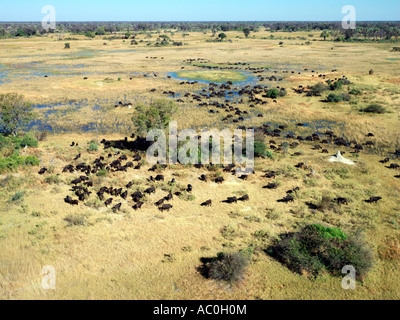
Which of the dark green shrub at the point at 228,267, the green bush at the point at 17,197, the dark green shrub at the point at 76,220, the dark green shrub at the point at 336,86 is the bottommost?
the dark green shrub at the point at 228,267

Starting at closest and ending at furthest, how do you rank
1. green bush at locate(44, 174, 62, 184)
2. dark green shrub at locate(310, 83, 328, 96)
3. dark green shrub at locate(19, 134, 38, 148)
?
green bush at locate(44, 174, 62, 184) < dark green shrub at locate(19, 134, 38, 148) < dark green shrub at locate(310, 83, 328, 96)

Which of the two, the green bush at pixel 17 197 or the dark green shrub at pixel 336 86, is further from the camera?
the dark green shrub at pixel 336 86

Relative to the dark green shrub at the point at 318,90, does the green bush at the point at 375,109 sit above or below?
below

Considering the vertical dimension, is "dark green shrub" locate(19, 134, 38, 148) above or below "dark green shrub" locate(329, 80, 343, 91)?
below

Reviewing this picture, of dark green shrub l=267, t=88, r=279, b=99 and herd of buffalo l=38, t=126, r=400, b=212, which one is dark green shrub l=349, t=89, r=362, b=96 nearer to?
dark green shrub l=267, t=88, r=279, b=99

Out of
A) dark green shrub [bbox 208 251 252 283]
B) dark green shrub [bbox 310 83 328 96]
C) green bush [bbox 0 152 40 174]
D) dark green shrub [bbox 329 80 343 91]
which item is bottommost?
dark green shrub [bbox 208 251 252 283]

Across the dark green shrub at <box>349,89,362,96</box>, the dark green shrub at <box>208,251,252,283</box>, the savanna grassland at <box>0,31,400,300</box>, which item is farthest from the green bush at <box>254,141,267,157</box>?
the dark green shrub at <box>349,89,362,96</box>

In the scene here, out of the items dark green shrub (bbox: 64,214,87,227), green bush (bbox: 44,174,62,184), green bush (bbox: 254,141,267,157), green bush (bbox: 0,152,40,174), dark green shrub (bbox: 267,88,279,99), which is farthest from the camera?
dark green shrub (bbox: 267,88,279,99)

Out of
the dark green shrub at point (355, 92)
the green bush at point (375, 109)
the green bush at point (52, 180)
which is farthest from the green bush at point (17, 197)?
the dark green shrub at point (355, 92)

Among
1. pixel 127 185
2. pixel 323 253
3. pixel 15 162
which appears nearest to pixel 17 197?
pixel 15 162

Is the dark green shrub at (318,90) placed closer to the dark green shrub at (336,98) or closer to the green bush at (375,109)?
the dark green shrub at (336,98)
